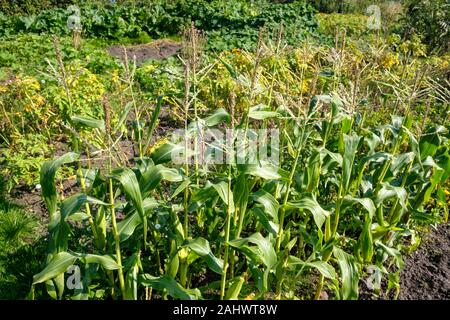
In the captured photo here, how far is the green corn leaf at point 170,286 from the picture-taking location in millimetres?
2506

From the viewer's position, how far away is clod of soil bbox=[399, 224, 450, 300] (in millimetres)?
3283

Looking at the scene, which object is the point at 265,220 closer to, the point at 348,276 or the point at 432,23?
the point at 348,276

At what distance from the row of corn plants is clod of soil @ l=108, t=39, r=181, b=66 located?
19.9 ft

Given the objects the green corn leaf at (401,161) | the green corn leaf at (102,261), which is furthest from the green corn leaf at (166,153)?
the green corn leaf at (401,161)

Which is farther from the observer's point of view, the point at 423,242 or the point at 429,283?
the point at 423,242

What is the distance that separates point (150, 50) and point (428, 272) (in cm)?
779

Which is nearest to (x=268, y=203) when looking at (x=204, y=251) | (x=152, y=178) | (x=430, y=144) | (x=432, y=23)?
(x=204, y=251)

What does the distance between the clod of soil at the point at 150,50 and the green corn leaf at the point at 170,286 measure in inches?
275

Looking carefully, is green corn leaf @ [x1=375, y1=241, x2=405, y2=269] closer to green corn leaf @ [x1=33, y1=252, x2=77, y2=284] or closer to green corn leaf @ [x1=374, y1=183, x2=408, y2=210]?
green corn leaf @ [x1=374, y1=183, x2=408, y2=210]

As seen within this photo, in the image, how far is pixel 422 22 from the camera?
1130 centimetres

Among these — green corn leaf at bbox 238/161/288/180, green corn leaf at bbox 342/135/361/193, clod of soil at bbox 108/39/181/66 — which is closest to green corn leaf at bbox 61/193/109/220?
green corn leaf at bbox 238/161/288/180
